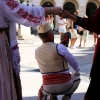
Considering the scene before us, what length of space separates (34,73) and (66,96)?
3555 millimetres

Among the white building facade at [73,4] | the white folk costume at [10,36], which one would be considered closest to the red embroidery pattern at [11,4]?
the white folk costume at [10,36]

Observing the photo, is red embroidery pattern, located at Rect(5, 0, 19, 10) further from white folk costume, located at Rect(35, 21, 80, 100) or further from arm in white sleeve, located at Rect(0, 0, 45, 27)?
white folk costume, located at Rect(35, 21, 80, 100)

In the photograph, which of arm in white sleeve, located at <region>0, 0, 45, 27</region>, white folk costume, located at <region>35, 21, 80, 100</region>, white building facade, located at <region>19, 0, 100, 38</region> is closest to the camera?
arm in white sleeve, located at <region>0, 0, 45, 27</region>

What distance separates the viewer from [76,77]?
4.44 m

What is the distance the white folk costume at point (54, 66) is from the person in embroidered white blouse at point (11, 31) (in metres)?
1.05

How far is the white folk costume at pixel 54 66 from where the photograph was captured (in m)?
4.19

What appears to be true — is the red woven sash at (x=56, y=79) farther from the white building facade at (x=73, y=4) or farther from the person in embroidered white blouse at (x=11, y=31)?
the white building facade at (x=73, y=4)

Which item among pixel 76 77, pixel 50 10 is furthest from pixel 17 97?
pixel 76 77

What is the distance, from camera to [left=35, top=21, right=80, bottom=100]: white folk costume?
4.19m

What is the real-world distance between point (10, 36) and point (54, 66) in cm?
125

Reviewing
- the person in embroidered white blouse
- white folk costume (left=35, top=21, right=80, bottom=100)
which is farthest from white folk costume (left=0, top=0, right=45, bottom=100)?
white folk costume (left=35, top=21, right=80, bottom=100)

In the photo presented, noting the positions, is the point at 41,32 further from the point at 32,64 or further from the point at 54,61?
the point at 32,64

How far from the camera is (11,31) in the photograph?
3127mm

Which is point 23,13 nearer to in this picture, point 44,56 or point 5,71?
point 5,71
